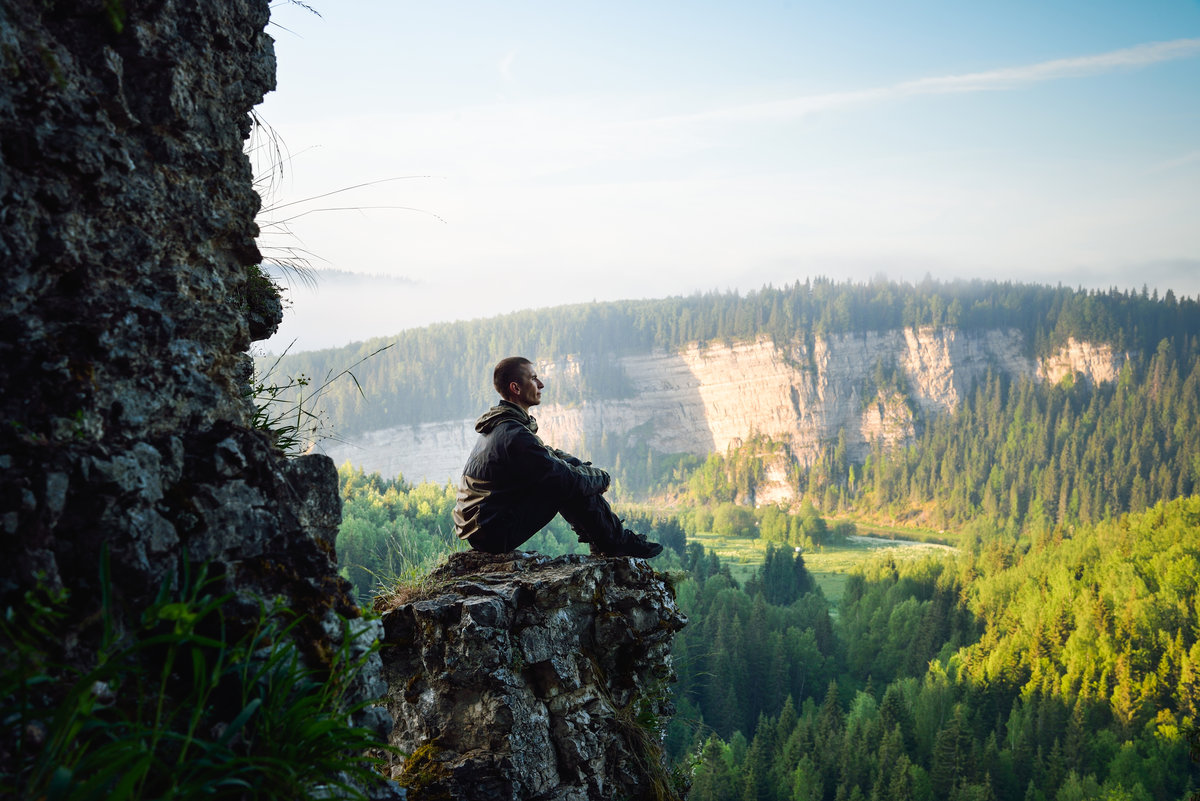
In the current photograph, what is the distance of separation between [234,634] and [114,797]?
0.95 metres

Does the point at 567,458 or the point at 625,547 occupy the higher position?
the point at 567,458

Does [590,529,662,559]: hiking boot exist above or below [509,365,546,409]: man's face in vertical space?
below

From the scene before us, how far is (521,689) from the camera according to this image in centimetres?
570

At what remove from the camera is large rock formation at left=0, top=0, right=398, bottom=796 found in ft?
10.1

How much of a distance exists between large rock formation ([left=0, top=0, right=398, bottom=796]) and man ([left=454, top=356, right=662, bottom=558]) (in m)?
2.46

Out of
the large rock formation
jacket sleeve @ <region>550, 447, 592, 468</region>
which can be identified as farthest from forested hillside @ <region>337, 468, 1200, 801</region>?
the large rock formation

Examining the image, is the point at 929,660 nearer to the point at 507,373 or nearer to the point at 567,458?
the point at 567,458

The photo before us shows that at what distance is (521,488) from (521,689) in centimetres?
163

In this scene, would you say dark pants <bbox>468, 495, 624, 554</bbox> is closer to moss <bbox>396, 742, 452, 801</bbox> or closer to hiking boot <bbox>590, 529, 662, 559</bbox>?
hiking boot <bbox>590, 529, 662, 559</bbox>

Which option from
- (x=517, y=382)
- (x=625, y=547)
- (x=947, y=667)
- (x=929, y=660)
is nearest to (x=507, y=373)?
(x=517, y=382)

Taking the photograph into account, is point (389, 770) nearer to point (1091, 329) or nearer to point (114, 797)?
point (114, 797)

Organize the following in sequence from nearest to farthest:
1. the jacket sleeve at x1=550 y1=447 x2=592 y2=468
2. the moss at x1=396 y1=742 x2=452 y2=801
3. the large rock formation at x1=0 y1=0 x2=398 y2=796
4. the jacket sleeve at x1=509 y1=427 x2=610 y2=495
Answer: the large rock formation at x1=0 y1=0 x2=398 y2=796, the moss at x1=396 y1=742 x2=452 y2=801, the jacket sleeve at x1=509 y1=427 x2=610 y2=495, the jacket sleeve at x1=550 y1=447 x2=592 y2=468

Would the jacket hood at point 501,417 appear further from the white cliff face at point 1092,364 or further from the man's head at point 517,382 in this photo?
the white cliff face at point 1092,364

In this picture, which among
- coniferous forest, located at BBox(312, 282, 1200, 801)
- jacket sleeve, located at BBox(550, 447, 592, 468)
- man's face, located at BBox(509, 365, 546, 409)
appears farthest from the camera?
coniferous forest, located at BBox(312, 282, 1200, 801)
